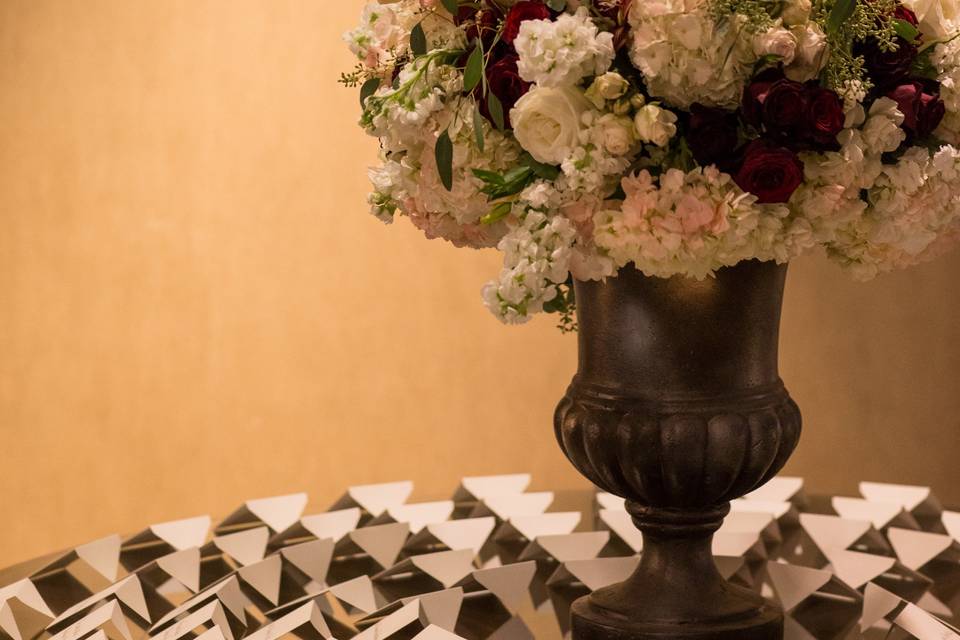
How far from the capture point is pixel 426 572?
1403 millimetres

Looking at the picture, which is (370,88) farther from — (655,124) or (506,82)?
(655,124)

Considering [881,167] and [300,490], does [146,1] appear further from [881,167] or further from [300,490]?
[881,167]

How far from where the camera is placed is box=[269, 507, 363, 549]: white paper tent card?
1571 mm

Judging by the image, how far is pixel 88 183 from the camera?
11.1 ft

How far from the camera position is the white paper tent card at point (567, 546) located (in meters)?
1.50

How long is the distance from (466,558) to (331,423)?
A: 1.93m

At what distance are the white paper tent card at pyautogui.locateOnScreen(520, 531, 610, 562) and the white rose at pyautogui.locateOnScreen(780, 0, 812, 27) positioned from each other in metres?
0.71

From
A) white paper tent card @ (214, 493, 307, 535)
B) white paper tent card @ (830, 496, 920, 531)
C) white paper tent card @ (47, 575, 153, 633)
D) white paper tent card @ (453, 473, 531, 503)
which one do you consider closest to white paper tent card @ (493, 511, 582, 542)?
white paper tent card @ (453, 473, 531, 503)

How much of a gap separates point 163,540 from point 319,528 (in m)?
0.20

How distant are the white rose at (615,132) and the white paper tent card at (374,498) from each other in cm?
80

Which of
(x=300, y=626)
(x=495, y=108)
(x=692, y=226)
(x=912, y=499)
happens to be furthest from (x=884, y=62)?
(x=912, y=499)

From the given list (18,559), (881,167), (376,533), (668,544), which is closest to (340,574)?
(376,533)

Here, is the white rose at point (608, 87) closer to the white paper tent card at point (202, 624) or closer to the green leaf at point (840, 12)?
the green leaf at point (840, 12)

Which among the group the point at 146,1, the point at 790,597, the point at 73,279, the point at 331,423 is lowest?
the point at 331,423
